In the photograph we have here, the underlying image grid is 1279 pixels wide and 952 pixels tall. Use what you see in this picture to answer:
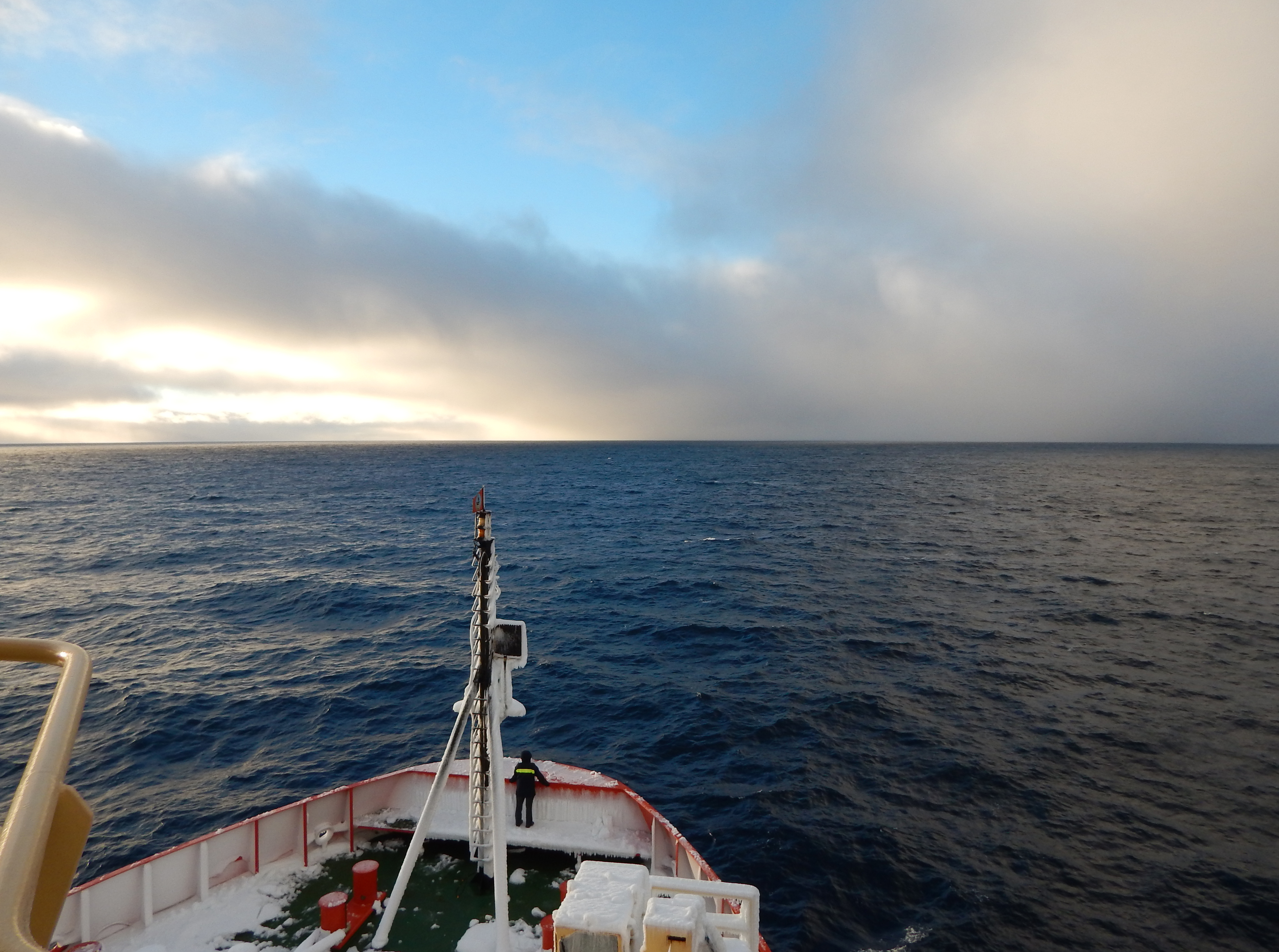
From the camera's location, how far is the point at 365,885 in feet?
53.9

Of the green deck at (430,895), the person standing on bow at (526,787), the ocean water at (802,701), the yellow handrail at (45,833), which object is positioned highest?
the yellow handrail at (45,833)

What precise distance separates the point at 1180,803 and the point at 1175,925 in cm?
766

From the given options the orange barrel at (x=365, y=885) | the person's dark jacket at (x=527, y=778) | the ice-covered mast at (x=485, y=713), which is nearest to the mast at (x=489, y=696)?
the ice-covered mast at (x=485, y=713)

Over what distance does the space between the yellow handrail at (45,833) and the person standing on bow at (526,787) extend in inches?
706

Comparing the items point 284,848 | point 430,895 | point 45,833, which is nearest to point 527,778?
point 430,895

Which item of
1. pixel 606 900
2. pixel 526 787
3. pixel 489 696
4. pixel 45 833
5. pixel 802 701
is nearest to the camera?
pixel 45 833

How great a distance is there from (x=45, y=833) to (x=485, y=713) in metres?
15.0

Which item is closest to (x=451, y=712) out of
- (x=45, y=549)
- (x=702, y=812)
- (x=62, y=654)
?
(x=702, y=812)

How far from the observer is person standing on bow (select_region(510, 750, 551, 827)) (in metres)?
19.3

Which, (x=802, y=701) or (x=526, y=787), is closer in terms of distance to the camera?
(x=526, y=787)

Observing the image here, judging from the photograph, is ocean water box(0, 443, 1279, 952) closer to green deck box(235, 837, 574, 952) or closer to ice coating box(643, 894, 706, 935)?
green deck box(235, 837, 574, 952)

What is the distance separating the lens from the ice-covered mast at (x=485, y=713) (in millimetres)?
15188

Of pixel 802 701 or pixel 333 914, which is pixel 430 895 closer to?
pixel 333 914

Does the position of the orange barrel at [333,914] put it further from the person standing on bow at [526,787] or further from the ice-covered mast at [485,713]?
the person standing on bow at [526,787]
